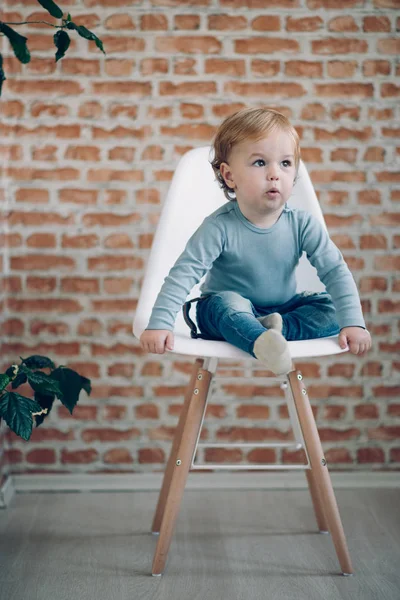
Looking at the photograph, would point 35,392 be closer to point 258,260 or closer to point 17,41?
point 258,260

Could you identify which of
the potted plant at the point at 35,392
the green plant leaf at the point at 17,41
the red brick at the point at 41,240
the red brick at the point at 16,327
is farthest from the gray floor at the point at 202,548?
the green plant leaf at the point at 17,41

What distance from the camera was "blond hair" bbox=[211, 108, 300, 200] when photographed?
1607mm

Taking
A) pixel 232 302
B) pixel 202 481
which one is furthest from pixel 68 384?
pixel 202 481

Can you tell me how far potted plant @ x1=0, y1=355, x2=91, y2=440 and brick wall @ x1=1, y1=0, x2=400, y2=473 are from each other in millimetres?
442

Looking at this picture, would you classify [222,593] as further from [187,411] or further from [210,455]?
[210,455]

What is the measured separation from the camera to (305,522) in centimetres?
195

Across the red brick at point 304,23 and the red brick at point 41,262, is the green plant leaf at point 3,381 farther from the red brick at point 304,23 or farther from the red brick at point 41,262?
the red brick at point 304,23

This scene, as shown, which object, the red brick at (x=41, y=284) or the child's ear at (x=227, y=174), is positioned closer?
the child's ear at (x=227, y=174)

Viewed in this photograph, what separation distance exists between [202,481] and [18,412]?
2.84ft

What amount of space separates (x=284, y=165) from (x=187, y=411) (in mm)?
609

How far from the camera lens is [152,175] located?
2.17m

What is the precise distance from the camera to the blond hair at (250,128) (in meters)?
1.61

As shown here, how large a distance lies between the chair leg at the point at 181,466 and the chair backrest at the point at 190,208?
0.23m

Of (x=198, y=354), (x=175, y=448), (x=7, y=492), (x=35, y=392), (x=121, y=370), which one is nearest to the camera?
(x=198, y=354)
